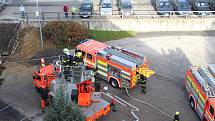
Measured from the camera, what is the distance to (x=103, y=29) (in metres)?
32.9

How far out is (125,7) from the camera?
34.4 metres

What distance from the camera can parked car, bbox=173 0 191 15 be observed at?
110 feet

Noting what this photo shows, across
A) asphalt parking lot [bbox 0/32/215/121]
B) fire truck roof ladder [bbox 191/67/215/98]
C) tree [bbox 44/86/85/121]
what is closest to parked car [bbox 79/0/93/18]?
asphalt parking lot [bbox 0/32/215/121]

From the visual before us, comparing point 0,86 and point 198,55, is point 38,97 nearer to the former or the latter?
point 0,86

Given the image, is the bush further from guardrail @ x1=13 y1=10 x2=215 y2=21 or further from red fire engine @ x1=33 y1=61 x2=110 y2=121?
red fire engine @ x1=33 y1=61 x2=110 y2=121

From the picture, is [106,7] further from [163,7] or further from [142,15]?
[163,7]

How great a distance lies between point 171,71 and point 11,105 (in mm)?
10914

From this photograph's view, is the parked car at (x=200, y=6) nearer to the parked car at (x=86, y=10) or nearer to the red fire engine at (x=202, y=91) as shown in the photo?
the parked car at (x=86, y=10)

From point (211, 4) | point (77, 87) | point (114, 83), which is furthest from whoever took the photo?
point (211, 4)

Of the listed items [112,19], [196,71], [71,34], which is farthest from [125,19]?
[196,71]

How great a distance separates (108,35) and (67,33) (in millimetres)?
4073

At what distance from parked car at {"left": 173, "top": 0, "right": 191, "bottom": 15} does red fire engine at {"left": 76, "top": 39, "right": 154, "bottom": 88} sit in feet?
35.6

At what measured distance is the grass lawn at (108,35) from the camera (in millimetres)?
31461

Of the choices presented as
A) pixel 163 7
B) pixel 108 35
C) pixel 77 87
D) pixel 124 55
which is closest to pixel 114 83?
pixel 124 55
